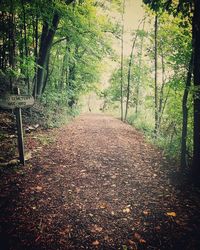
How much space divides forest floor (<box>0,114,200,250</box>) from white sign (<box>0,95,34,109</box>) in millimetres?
1700

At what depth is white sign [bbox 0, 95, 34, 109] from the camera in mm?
5012

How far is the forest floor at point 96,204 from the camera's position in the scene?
3.16m

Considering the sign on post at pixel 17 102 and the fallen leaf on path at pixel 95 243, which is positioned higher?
the sign on post at pixel 17 102

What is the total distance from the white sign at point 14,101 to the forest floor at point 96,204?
1.70 m

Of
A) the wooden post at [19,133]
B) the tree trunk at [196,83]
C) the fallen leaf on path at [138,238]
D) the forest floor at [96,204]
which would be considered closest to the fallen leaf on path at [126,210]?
the forest floor at [96,204]

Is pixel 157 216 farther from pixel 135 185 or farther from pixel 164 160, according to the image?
pixel 164 160

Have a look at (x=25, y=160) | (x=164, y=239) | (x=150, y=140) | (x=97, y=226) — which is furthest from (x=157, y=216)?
(x=150, y=140)

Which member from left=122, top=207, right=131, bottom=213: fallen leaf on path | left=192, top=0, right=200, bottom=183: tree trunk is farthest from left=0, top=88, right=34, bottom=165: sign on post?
left=192, top=0, right=200, bottom=183: tree trunk

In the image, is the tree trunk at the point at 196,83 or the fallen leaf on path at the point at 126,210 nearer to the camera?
the fallen leaf on path at the point at 126,210

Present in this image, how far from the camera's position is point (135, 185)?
5035 mm

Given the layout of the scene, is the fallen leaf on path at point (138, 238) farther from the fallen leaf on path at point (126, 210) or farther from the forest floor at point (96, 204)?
the fallen leaf on path at point (126, 210)

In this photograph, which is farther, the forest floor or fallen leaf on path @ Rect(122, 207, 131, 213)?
fallen leaf on path @ Rect(122, 207, 131, 213)

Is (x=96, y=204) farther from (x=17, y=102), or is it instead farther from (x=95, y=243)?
(x=17, y=102)

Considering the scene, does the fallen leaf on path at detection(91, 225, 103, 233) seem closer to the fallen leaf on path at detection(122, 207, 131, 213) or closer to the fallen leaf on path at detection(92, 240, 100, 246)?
the fallen leaf on path at detection(92, 240, 100, 246)
